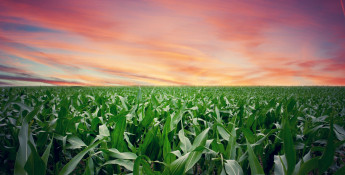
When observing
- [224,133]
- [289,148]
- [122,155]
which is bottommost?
[122,155]

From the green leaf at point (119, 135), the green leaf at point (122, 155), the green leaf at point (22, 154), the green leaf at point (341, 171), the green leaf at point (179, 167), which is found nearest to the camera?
the green leaf at point (341, 171)

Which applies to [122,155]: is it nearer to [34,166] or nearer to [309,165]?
[34,166]

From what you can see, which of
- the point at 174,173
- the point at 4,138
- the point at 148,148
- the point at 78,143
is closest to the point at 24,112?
the point at 4,138

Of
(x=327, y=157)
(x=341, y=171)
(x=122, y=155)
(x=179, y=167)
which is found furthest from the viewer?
(x=122, y=155)

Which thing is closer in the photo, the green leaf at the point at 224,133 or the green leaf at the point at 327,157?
the green leaf at the point at 327,157

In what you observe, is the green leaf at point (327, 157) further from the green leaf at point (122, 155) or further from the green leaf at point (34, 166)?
the green leaf at point (34, 166)

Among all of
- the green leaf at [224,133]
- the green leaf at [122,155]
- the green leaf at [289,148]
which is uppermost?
the green leaf at [289,148]

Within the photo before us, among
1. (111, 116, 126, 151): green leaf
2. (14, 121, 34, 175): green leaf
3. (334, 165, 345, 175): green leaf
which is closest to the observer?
(334, 165, 345, 175): green leaf

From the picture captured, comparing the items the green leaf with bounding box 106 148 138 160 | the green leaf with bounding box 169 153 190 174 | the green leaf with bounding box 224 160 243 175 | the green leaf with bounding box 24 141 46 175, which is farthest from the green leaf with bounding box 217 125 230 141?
the green leaf with bounding box 24 141 46 175

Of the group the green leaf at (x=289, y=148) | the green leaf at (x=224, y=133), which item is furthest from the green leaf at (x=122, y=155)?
the green leaf at (x=289, y=148)

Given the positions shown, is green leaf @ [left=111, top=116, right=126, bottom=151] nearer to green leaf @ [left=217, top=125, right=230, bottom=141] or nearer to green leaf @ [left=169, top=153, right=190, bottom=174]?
green leaf @ [left=169, top=153, right=190, bottom=174]

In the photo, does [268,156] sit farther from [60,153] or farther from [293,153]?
[60,153]

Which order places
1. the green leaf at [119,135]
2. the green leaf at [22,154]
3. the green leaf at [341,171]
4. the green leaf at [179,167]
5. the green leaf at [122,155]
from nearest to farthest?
the green leaf at [341,171] → the green leaf at [22,154] → the green leaf at [179,167] → the green leaf at [122,155] → the green leaf at [119,135]

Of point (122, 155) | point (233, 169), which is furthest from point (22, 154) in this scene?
point (233, 169)
